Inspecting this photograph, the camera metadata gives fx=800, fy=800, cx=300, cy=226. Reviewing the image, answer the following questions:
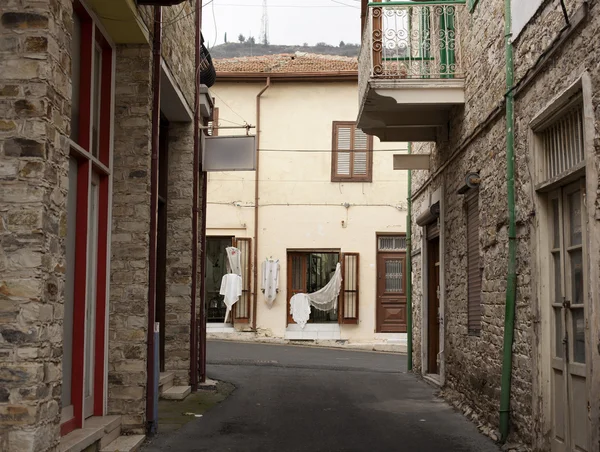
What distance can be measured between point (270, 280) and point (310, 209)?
2214mm

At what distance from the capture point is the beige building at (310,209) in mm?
21141

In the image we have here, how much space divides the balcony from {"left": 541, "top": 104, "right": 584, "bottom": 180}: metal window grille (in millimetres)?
3198

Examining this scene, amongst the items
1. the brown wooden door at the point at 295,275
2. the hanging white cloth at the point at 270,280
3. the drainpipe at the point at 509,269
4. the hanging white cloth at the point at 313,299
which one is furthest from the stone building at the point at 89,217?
the brown wooden door at the point at 295,275

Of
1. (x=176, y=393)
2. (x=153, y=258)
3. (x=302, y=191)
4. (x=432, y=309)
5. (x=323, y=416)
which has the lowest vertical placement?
(x=323, y=416)

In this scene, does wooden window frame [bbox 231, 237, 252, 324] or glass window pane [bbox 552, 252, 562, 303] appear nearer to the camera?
glass window pane [bbox 552, 252, 562, 303]

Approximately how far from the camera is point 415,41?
35.3 feet

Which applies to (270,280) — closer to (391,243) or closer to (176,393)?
(391,243)

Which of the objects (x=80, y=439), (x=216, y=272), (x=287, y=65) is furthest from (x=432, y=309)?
(x=287, y=65)

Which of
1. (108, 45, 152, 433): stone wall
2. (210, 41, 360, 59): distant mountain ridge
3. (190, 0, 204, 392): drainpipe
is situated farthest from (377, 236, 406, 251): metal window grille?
(210, 41, 360, 59): distant mountain ridge

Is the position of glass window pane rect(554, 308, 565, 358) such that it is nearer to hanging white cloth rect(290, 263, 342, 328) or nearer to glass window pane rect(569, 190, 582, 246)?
glass window pane rect(569, 190, 582, 246)

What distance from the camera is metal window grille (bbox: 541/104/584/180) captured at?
6.05m

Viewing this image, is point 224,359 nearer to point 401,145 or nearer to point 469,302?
point 469,302

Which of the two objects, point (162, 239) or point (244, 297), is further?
point (244, 297)

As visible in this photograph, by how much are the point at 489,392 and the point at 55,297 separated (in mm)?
5132
